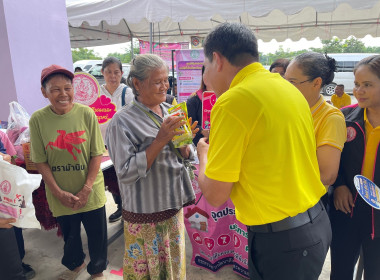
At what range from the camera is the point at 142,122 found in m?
1.42

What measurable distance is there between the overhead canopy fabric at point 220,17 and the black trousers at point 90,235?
132 inches

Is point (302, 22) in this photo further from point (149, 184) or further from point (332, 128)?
point (149, 184)

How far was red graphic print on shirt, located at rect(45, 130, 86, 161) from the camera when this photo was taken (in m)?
1.85

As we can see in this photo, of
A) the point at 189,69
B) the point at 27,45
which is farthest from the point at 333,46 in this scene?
the point at 27,45

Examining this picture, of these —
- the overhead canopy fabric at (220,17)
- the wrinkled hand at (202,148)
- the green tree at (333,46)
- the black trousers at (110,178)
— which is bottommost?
the black trousers at (110,178)

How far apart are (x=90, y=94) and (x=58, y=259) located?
167 cm

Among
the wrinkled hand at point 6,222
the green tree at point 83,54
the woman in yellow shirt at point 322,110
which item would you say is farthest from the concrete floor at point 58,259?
the green tree at point 83,54

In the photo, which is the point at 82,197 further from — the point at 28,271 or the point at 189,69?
the point at 189,69

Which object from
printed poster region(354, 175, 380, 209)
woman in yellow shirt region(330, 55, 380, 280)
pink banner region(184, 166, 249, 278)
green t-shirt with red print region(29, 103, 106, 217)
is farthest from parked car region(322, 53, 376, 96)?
green t-shirt with red print region(29, 103, 106, 217)

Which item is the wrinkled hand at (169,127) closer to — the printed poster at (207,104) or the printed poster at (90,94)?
the printed poster at (207,104)

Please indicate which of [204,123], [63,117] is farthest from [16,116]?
[204,123]

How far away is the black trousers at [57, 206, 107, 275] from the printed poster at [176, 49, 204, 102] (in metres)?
3.24

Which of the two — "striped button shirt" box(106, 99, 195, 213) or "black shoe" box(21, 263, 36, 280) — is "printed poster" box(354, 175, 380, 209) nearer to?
"striped button shirt" box(106, 99, 195, 213)

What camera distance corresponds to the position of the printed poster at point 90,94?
8.91 feet
